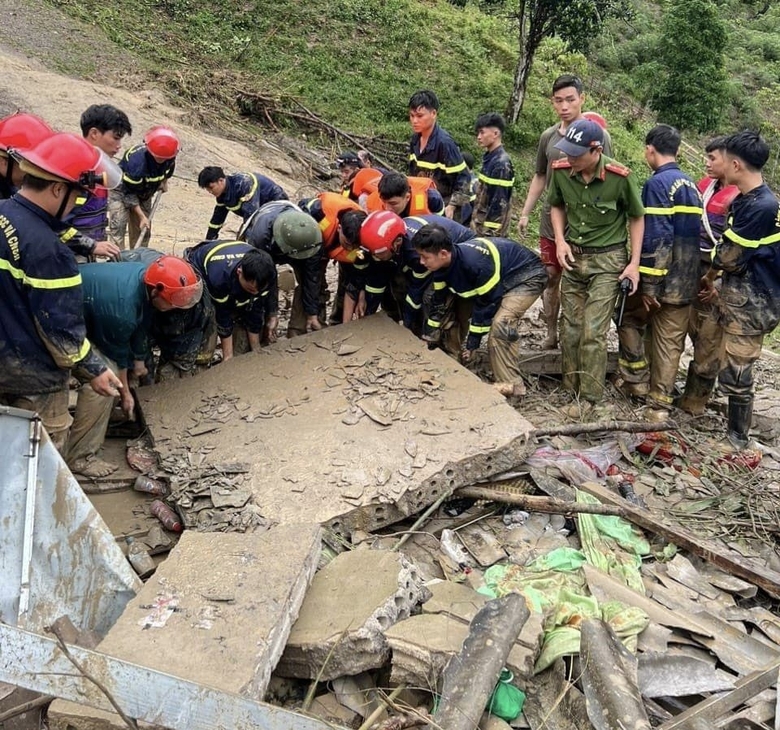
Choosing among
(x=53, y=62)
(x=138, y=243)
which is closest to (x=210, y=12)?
(x=53, y=62)

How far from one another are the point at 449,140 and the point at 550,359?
2454 mm

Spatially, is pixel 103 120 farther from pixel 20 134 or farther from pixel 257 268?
pixel 257 268

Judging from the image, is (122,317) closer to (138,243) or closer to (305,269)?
(305,269)

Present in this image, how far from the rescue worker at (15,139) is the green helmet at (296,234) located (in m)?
1.56

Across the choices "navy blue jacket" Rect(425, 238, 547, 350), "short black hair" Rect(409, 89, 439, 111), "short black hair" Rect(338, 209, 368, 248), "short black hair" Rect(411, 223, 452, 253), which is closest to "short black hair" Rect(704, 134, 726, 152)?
"navy blue jacket" Rect(425, 238, 547, 350)

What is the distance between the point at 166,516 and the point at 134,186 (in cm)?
346

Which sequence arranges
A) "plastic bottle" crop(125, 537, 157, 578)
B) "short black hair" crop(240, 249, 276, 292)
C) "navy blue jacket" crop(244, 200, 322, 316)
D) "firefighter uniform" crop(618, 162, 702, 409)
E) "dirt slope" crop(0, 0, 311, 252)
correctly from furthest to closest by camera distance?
"dirt slope" crop(0, 0, 311, 252) < "navy blue jacket" crop(244, 200, 322, 316) < "firefighter uniform" crop(618, 162, 702, 409) < "short black hair" crop(240, 249, 276, 292) < "plastic bottle" crop(125, 537, 157, 578)

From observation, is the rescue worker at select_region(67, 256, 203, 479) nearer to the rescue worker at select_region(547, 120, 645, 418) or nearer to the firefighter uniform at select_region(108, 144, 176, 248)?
the firefighter uniform at select_region(108, 144, 176, 248)

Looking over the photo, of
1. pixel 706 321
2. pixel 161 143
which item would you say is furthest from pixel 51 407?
pixel 706 321

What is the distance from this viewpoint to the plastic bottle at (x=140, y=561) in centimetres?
359

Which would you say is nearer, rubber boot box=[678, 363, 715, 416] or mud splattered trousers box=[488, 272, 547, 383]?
mud splattered trousers box=[488, 272, 547, 383]

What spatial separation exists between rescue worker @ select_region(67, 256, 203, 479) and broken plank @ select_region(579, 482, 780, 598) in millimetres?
2819

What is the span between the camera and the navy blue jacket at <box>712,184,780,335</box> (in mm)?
4836

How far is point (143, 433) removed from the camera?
4.72 meters
